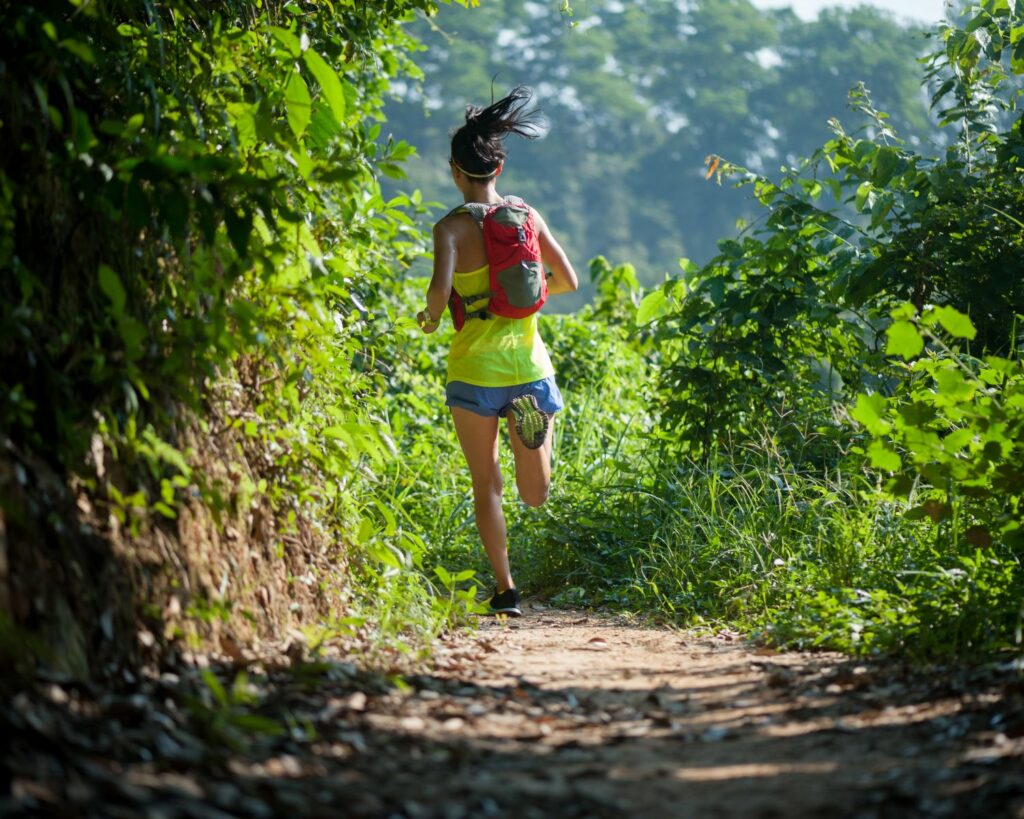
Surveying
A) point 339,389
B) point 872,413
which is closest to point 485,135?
point 339,389

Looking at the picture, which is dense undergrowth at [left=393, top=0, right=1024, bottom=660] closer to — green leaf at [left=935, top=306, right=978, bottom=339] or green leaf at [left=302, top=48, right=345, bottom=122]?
green leaf at [left=935, top=306, right=978, bottom=339]

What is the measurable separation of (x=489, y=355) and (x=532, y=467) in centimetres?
60

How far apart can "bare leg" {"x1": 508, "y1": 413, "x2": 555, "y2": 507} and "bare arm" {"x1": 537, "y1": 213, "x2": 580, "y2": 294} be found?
1.96 feet

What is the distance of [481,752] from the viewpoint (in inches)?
111

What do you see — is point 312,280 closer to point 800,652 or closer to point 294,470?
point 294,470

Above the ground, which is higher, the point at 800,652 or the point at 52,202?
the point at 52,202

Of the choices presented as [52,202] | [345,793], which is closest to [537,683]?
[345,793]

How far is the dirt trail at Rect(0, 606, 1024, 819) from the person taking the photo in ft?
7.49

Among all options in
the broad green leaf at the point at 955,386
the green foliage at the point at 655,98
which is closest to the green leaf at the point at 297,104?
the broad green leaf at the point at 955,386

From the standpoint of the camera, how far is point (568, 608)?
5.84 metres

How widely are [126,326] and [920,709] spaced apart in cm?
225

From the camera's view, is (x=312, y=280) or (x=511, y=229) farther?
(x=511, y=229)

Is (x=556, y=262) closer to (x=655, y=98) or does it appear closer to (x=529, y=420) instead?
(x=529, y=420)

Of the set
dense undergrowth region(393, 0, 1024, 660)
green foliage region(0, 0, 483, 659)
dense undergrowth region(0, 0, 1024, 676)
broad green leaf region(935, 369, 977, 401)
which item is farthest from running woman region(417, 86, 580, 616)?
broad green leaf region(935, 369, 977, 401)
